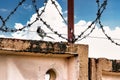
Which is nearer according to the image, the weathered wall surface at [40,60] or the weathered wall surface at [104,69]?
the weathered wall surface at [40,60]

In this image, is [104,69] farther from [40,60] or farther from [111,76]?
[40,60]

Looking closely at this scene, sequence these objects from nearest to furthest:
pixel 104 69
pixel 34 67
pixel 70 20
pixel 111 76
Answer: pixel 34 67
pixel 104 69
pixel 111 76
pixel 70 20

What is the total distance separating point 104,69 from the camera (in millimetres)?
4852

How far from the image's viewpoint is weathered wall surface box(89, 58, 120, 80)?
187 inches

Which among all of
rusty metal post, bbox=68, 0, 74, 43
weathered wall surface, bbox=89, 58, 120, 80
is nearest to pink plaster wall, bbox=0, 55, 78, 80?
weathered wall surface, bbox=89, 58, 120, 80

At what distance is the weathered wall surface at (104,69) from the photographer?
187 inches

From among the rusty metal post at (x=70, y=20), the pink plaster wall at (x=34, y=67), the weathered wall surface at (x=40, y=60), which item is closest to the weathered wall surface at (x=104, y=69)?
the weathered wall surface at (x=40, y=60)

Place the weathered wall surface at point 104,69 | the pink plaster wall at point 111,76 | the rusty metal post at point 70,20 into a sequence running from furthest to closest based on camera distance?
the rusty metal post at point 70,20 → the pink plaster wall at point 111,76 → the weathered wall surface at point 104,69

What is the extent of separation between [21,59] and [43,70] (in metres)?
0.29

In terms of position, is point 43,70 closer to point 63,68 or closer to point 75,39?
point 63,68

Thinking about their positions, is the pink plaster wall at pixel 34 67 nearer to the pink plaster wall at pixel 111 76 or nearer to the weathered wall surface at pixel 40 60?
the weathered wall surface at pixel 40 60

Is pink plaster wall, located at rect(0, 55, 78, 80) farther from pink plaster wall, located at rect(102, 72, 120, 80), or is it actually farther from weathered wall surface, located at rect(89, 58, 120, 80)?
pink plaster wall, located at rect(102, 72, 120, 80)

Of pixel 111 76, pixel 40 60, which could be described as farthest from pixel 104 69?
pixel 40 60

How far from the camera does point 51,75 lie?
15.3 ft
